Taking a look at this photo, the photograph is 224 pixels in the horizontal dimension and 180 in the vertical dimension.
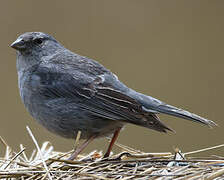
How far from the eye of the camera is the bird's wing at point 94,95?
11.8 feet

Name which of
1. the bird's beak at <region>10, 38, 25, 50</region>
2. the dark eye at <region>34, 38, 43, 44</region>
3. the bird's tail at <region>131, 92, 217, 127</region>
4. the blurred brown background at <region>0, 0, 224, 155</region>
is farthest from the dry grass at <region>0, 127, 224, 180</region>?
the blurred brown background at <region>0, 0, 224, 155</region>

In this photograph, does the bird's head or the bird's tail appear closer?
the bird's tail

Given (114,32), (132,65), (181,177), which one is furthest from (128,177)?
(114,32)

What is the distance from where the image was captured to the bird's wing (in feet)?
11.8

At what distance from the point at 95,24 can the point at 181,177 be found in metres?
3.78

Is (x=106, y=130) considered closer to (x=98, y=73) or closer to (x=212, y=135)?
(x=98, y=73)

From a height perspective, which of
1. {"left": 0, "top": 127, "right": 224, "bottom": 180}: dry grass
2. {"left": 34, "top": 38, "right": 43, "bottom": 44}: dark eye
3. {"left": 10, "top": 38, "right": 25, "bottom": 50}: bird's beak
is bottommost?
{"left": 0, "top": 127, "right": 224, "bottom": 180}: dry grass

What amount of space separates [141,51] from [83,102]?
244 cm

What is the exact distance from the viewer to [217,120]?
5457 mm

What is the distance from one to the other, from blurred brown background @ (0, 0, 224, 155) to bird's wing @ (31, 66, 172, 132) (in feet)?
5.31

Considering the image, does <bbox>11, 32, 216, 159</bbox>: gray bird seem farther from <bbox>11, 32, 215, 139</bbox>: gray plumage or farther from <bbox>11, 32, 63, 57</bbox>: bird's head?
<bbox>11, 32, 63, 57</bbox>: bird's head

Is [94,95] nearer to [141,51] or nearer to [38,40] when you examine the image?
[38,40]

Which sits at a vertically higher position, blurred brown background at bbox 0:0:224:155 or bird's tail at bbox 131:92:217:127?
blurred brown background at bbox 0:0:224:155

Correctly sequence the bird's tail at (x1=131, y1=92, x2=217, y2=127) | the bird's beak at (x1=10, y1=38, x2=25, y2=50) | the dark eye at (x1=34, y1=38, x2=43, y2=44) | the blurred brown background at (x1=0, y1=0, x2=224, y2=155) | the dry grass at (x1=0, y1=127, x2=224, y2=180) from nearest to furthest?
1. the dry grass at (x1=0, y1=127, x2=224, y2=180)
2. the bird's tail at (x1=131, y1=92, x2=217, y2=127)
3. the bird's beak at (x1=10, y1=38, x2=25, y2=50)
4. the dark eye at (x1=34, y1=38, x2=43, y2=44)
5. the blurred brown background at (x1=0, y1=0, x2=224, y2=155)
